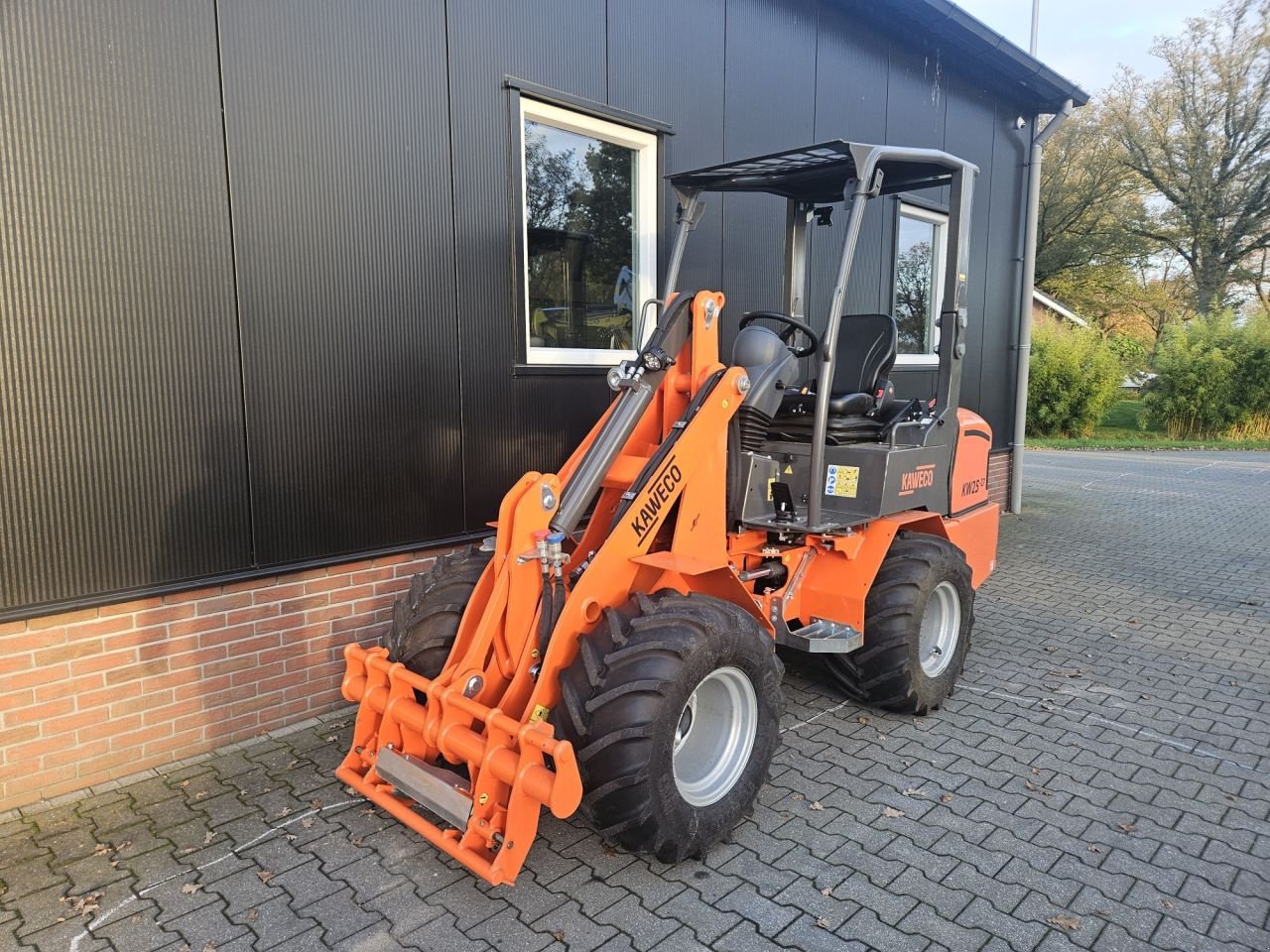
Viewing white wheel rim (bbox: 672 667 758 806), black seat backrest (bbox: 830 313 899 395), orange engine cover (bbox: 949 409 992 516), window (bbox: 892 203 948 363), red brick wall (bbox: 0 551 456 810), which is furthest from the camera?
window (bbox: 892 203 948 363)

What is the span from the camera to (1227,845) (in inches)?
134

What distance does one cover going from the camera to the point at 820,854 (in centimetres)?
333

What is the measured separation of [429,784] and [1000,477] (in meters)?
9.94

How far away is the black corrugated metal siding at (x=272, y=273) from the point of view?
3549 millimetres

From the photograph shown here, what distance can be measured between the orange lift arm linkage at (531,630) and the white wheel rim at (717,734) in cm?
46

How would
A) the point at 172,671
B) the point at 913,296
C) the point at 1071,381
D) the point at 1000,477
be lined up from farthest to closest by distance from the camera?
1. the point at 1071,381
2. the point at 1000,477
3. the point at 913,296
4. the point at 172,671

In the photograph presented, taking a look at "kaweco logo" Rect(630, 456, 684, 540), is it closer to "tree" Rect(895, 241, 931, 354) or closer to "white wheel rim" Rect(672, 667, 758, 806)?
"white wheel rim" Rect(672, 667, 758, 806)

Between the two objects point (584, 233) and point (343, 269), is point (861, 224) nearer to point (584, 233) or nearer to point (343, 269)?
point (584, 233)

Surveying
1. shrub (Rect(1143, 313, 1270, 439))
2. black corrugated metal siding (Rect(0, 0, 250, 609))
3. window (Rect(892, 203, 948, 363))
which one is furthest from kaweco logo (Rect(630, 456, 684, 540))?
shrub (Rect(1143, 313, 1270, 439))

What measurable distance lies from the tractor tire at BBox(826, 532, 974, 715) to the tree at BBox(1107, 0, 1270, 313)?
102 ft

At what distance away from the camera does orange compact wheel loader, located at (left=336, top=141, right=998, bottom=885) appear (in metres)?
2.94

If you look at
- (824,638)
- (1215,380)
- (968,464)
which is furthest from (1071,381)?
(824,638)

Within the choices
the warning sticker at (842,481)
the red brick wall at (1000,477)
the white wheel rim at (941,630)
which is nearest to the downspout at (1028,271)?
the red brick wall at (1000,477)

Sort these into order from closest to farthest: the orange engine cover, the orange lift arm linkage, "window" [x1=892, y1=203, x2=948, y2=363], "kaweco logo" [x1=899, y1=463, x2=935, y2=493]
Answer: the orange lift arm linkage < "kaweco logo" [x1=899, y1=463, x2=935, y2=493] < the orange engine cover < "window" [x1=892, y1=203, x2=948, y2=363]
